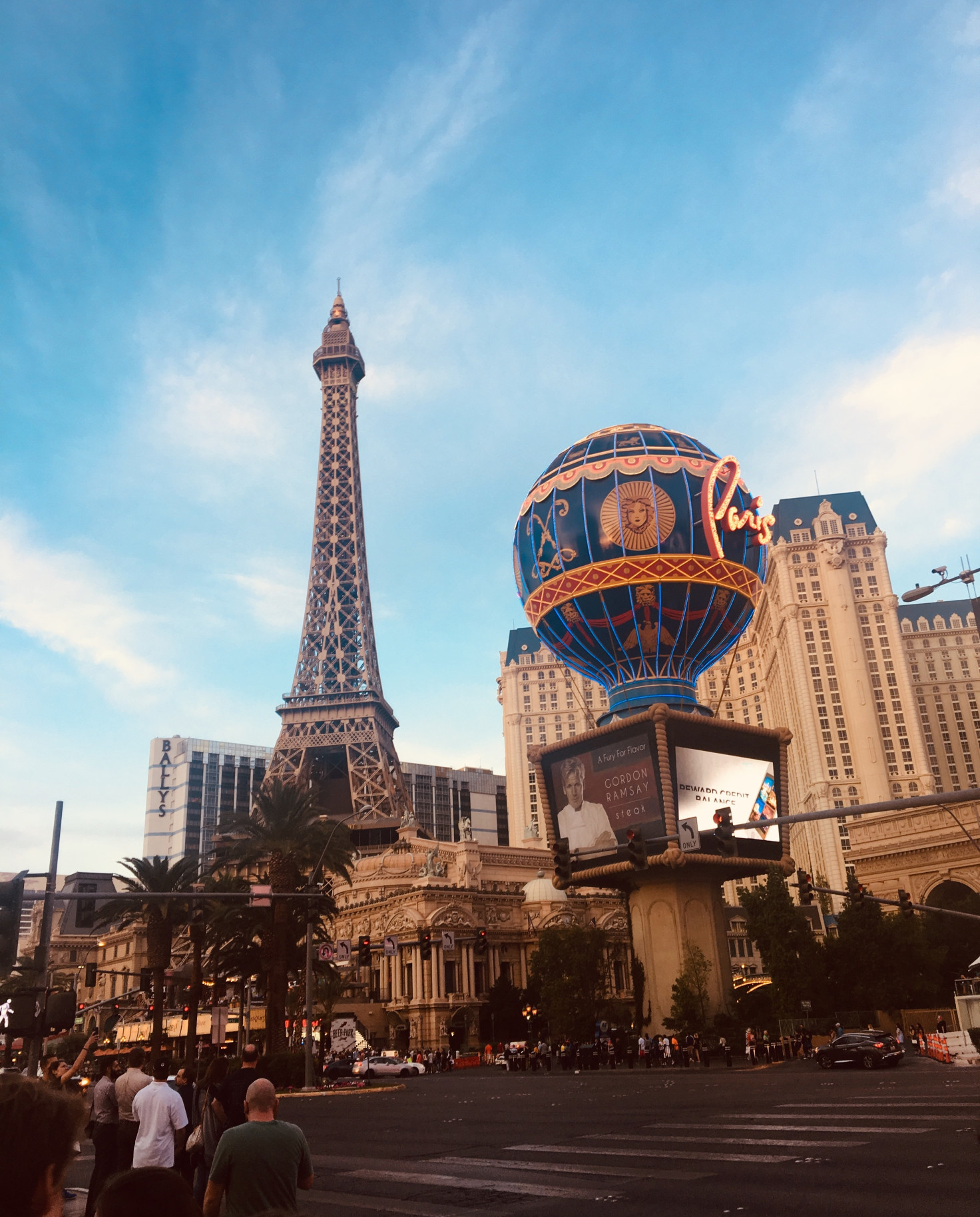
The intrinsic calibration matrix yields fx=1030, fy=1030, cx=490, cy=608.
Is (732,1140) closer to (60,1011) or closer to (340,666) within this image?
(60,1011)

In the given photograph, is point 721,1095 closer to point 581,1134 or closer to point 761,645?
point 581,1134

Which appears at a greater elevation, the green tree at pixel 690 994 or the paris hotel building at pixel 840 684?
the paris hotel building at pixel 840 684

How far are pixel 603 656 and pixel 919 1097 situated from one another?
3303 centimetres

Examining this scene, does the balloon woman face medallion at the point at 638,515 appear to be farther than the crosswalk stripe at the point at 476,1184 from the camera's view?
Yes

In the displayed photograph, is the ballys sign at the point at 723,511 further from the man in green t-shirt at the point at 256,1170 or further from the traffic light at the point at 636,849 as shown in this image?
the man in green t-shirt at the point at 256,1170

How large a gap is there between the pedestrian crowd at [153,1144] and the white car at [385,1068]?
40.1 meters

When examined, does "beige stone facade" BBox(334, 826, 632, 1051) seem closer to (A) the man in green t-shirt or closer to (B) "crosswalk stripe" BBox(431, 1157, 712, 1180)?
(B) "crosswalk stripe" BBox(431, 1157, 712, 1180)

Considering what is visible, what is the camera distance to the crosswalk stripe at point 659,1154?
13.1 m

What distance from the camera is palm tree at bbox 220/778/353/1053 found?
41.0m

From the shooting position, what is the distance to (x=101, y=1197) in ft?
9.67

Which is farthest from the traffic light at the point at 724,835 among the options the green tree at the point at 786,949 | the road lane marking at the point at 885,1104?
the green tree at the point at 786,949

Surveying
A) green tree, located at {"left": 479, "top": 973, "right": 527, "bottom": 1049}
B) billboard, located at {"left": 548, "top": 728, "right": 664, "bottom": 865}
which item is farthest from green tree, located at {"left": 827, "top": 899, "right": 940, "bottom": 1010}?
green tree, located at {"left": 479, "top": 973, "right": 527, "bottom": 1049}

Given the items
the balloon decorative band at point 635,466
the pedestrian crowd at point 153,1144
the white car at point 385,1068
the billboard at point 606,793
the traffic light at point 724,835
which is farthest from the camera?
the white car at point 385,1068

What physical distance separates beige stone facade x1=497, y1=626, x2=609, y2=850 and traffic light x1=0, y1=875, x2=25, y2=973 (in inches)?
6004
